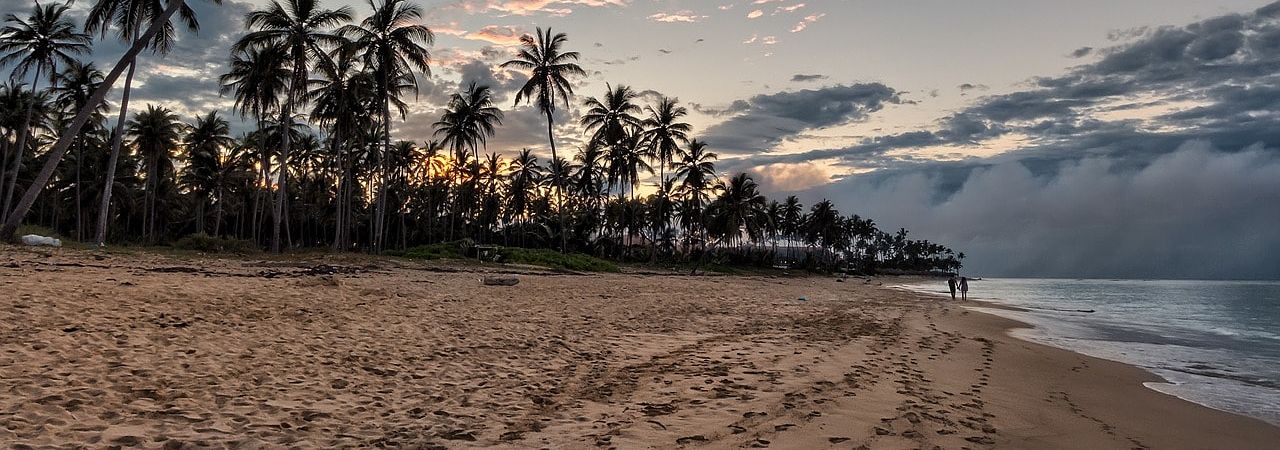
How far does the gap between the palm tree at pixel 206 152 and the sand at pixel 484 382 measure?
48.1m

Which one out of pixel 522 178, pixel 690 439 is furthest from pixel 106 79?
pixel 522 178

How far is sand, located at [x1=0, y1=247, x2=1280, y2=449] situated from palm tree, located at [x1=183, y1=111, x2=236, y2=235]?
48.1 meters

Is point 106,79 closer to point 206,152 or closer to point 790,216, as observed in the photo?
point 206,152

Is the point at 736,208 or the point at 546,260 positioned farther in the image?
the point at 736,208

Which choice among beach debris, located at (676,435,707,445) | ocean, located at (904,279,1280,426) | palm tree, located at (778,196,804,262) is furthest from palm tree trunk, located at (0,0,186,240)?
palm tree, located at (778,196,804,262)

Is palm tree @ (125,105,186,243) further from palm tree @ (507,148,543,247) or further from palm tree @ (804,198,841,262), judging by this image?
palm tree @ (804,198,841,262)

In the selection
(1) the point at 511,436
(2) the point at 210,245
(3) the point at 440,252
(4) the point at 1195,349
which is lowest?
(4) the point at 1195,349

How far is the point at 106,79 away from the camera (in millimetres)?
21781

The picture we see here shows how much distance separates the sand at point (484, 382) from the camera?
198 inches

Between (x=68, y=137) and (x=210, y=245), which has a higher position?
(x=68, y=137)

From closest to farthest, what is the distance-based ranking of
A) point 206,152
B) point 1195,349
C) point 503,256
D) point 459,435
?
point 459,435, point 1195,349, point 503,256, point 206,152

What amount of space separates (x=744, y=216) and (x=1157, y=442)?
201 ft

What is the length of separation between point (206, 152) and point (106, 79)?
37787 mm

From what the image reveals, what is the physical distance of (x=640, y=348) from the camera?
989cm
